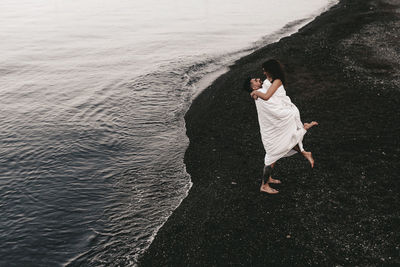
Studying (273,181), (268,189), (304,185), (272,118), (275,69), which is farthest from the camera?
(273,181)

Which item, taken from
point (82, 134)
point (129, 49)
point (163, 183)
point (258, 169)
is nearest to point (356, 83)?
point (258, 169)

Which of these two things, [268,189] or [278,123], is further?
[268,189]

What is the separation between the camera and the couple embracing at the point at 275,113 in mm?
7559

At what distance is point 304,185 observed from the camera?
912cm

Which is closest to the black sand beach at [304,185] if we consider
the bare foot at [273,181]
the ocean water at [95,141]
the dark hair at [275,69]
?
the bare foot at [273,181]

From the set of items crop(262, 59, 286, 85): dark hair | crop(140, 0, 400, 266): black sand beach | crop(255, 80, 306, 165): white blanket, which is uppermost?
crop(262, 59, 286, 85): dark hair

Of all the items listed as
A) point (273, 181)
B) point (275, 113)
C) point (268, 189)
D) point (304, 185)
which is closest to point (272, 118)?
point (275, 113)

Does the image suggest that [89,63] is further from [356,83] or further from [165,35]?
[356,83]

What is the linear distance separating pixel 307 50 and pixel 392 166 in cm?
1434

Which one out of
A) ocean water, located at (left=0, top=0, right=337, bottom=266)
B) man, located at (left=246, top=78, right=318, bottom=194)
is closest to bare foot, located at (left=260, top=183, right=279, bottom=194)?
man, located at (left=246, top=78, right=318, bottom=194)

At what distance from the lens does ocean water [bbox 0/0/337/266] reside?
8898mm

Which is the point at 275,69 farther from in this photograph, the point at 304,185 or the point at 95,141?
the point at 95,141

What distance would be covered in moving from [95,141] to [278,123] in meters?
9.55

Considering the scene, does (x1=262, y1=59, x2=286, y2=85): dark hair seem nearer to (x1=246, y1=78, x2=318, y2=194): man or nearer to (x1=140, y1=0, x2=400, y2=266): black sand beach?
(x1=246, y1=78, x2=318, y2=194): man
